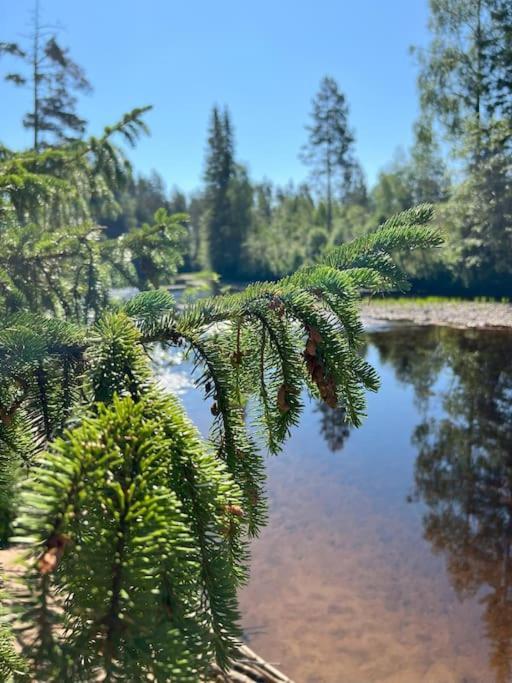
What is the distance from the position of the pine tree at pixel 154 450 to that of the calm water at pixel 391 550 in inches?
149

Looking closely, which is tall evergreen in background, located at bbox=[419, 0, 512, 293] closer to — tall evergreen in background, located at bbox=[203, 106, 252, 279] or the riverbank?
the riverbank

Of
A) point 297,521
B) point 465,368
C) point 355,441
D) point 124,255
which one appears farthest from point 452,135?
point 124,255

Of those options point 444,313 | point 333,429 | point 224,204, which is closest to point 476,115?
point 444,313

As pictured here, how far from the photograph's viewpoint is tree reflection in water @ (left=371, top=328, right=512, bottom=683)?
4.95 meters

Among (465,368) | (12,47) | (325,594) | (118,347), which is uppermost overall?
(12,47)

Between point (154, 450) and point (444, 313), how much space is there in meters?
21.0

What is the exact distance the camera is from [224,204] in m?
39.3

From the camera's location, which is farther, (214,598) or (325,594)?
(325,594)

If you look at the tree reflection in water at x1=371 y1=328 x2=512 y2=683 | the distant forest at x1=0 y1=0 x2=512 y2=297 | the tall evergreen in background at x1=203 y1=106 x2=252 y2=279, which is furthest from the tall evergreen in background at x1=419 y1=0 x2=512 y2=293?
the tall evergreen in background at x1=203 y1=106 x2=252 y2=279

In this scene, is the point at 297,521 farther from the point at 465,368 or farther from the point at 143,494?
the point at 465,368

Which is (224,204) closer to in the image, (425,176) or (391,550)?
(425,176)

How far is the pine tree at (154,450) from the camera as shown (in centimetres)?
53

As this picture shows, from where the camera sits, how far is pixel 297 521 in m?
6.05

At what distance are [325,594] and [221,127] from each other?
3953 cm
